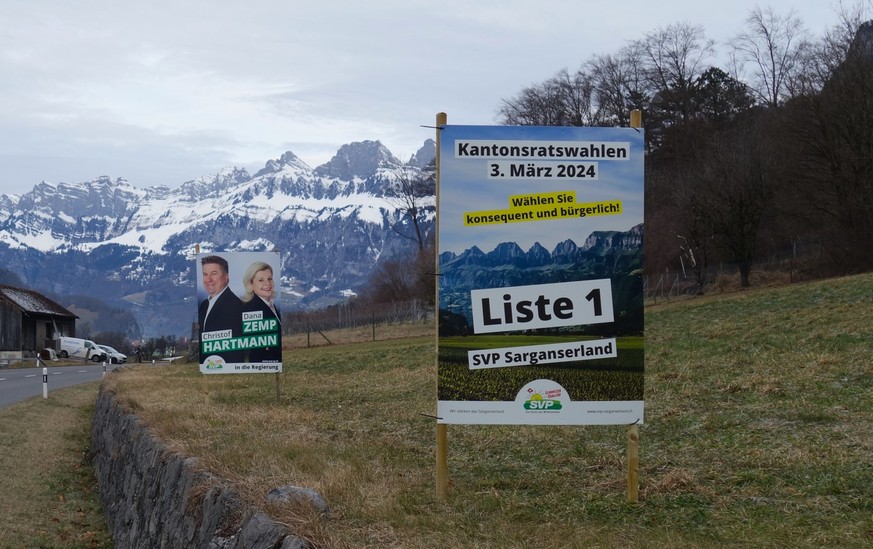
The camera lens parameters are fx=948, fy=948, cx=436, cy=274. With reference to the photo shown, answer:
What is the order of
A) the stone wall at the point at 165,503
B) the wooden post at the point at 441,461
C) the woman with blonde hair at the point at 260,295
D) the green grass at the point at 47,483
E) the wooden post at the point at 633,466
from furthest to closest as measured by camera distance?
1. the woman with blonde hair at the point at 260,295
2. the green grass at the point at 47,483
3. the wooden post at the point at 441,461
4. the wooden post at the point at 633,466
5. the stone wall at the point at 165,503

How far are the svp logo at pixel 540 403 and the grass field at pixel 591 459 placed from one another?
0.70 meters

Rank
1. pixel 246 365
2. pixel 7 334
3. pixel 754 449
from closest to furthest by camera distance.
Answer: pixel 754 449 < pixel 246 365 < pixel 7 334

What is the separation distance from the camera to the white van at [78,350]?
227ft

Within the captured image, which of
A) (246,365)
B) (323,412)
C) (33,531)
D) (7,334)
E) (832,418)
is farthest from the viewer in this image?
(7,334)

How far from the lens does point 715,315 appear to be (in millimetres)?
28391

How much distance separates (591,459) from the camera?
8.86 meters

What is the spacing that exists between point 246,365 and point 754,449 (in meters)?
10.8

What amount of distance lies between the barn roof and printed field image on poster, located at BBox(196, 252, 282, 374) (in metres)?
57.9

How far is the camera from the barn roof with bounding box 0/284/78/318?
228 ft

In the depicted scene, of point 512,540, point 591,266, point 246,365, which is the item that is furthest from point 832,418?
point 246,365

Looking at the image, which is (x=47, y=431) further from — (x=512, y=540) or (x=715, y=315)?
(x=715, y=315)

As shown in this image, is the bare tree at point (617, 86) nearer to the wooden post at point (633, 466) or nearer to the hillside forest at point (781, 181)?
the hillside forest at point (781, 181)

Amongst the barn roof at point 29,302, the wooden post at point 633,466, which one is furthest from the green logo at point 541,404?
the barn roof at point 29,302

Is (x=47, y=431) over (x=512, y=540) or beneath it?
beneath
